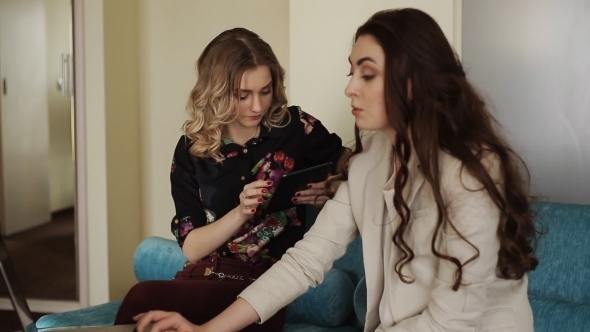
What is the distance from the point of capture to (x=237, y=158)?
2.02 metres

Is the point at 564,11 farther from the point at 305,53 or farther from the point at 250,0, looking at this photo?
the point at 250,0

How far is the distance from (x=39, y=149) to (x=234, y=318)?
2.44 meters

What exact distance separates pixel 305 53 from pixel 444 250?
4.35 ft

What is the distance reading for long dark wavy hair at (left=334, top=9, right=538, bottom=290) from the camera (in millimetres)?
1343

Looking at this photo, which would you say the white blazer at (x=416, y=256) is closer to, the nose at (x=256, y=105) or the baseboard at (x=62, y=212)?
the nose at (x=256, y=105)

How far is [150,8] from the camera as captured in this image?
3400 mm

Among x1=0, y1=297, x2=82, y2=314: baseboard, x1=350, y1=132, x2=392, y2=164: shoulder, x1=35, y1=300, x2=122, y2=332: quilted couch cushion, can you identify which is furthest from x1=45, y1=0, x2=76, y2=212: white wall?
x1=350, y1=132, x2=392, y2=164: shoulder

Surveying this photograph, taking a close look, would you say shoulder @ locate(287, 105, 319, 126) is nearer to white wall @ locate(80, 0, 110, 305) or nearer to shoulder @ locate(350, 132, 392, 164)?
shoulder @ locate(350, 132, 392, 164)

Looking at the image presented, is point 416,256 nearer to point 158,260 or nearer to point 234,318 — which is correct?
point 234,318

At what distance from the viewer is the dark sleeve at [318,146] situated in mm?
2078

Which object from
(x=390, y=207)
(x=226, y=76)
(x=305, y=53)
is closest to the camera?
(x=390, y=207)

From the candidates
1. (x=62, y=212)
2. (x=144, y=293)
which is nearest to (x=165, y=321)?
(x=144, y=293)

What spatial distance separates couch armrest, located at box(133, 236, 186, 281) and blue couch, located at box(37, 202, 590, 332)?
0.22 m

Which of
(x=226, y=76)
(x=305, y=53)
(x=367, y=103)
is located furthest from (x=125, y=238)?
(x=367, y=103)
